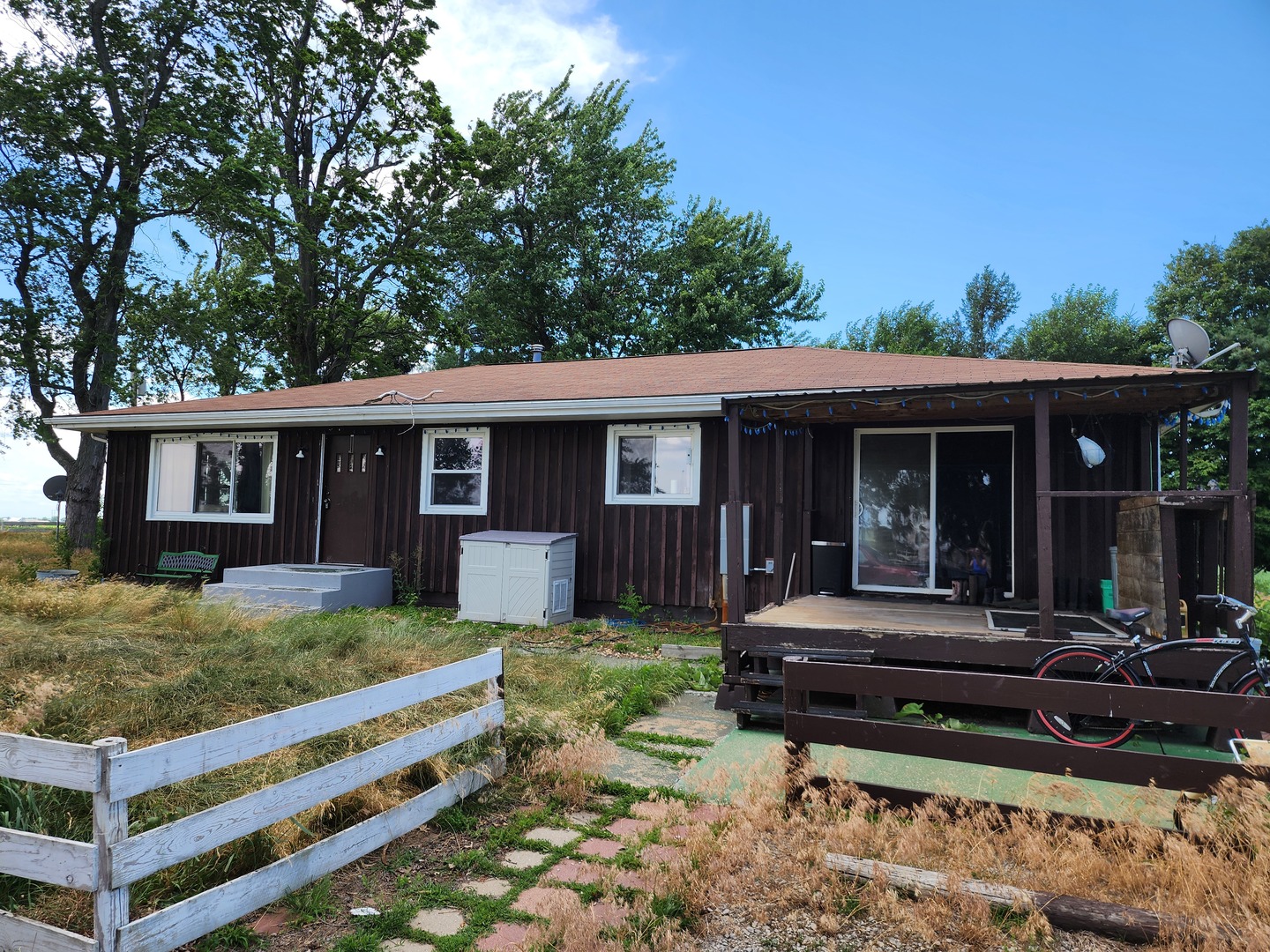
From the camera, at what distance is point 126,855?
219 cm

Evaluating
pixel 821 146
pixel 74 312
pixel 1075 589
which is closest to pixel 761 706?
pixel 1075 589

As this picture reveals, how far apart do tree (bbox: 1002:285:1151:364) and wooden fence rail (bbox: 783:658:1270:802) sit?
1097 inches

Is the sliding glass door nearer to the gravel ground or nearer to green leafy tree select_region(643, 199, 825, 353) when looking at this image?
the gravel ground

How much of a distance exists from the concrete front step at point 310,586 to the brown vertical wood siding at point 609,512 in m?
0.52

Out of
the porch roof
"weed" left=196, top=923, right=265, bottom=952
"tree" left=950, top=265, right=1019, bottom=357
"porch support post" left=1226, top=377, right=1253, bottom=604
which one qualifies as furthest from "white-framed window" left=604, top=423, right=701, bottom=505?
"tree" left=950, top=265, right=1019, bottom=357

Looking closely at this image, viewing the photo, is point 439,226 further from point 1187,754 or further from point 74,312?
point 1187,754

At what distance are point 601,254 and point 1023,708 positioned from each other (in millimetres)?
22655

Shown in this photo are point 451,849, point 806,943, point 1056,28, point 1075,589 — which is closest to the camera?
point 806,943

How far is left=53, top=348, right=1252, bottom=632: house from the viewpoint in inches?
243

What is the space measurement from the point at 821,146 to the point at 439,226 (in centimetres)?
1275

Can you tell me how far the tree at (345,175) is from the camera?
66.2 ft

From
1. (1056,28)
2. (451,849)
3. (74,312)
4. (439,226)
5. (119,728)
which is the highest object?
(1056,28)

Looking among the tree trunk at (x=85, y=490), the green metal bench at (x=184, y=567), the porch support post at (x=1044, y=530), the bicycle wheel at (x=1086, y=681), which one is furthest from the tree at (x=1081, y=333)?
the tree trunk at (x=85, y=490)

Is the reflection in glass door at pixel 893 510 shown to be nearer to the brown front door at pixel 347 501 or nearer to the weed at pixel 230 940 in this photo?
the brown front door at pixel 347 501
